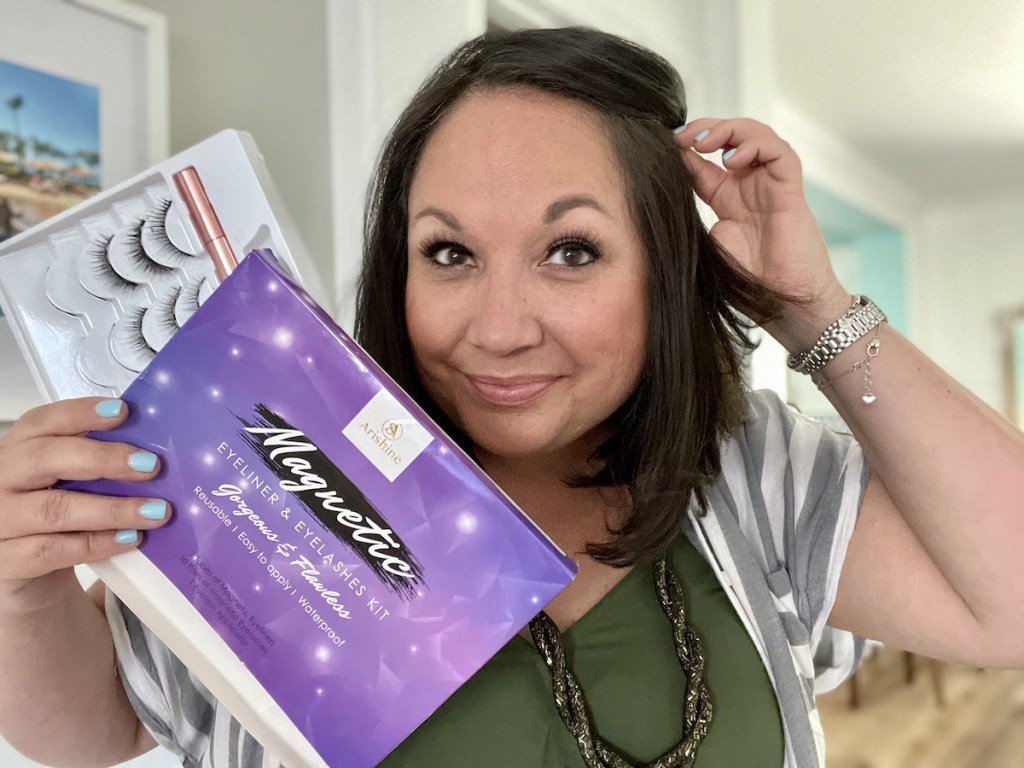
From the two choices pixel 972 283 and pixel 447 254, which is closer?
pixel 447 254

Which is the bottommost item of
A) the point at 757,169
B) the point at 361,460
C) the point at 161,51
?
the point at 361,460

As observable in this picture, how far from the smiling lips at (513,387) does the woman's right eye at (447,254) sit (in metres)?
0.09

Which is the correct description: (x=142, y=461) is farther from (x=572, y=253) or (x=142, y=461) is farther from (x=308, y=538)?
(x=572, y=253)

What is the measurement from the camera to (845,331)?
0.65 metres

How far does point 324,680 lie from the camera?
472mm

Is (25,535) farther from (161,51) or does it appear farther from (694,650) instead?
(161,51)

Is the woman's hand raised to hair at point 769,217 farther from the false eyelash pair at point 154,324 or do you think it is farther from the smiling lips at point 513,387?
the false eyelash pair at point 154,324

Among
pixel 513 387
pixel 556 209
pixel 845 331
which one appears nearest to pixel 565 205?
pixel 556 209

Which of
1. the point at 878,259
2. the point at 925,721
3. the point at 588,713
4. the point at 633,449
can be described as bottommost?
the point at 925,721

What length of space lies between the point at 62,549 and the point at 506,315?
0.32m

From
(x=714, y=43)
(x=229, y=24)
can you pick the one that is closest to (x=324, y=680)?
(x=229, y=24)

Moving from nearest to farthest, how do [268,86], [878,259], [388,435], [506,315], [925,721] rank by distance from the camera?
1. [388,435]
2. [506,315]
3. [268,86]
4. [925,721]
5. [878,259]

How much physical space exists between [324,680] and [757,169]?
563mm

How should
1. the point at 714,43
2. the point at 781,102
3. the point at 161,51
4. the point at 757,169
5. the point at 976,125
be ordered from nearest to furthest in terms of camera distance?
1. the point at 757,169
2. the point at 161,51
3. the point at 714,43
4. the point at 781,102
5. the point at 976,125
